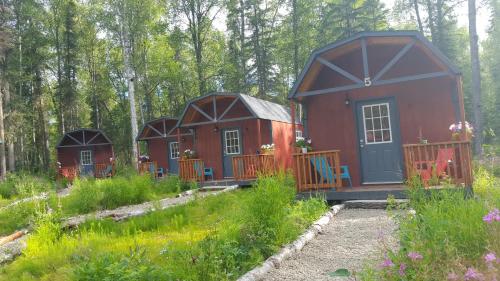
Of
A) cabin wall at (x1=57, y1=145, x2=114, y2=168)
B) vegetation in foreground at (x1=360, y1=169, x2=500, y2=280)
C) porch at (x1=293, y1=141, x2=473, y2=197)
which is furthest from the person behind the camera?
cabin wall at (x1=57, y1=145, x2=114, y2=168)

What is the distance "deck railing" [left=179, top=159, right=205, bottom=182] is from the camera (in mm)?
13648

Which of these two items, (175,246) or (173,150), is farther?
(173,150)

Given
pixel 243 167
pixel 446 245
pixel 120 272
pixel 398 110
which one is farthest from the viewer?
pixel 243 167

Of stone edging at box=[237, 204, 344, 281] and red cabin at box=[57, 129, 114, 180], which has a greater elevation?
red cabin at box=[57, 129, 114, 180]

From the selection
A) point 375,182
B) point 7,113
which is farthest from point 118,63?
point 375,182

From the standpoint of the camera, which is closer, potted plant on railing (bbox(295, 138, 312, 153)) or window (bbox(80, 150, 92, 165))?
potted plant on railing (bbox(295, 138, 312, 153))

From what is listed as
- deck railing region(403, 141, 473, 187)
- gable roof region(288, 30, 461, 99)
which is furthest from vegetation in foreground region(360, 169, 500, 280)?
gable roof region(288, 30, 461, 99)

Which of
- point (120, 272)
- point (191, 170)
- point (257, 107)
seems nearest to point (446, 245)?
point (120, 272)

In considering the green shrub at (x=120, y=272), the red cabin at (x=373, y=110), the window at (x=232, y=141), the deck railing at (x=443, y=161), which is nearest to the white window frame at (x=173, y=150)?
the window at (x=232, y=141)

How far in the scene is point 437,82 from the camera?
8.40m

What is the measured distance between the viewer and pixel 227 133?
1506 cm

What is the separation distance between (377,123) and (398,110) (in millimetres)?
586

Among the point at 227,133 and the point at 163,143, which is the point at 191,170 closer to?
the point at 227,133

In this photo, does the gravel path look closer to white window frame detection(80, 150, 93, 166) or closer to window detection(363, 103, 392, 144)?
window detection(363, 103, 392, 144)
